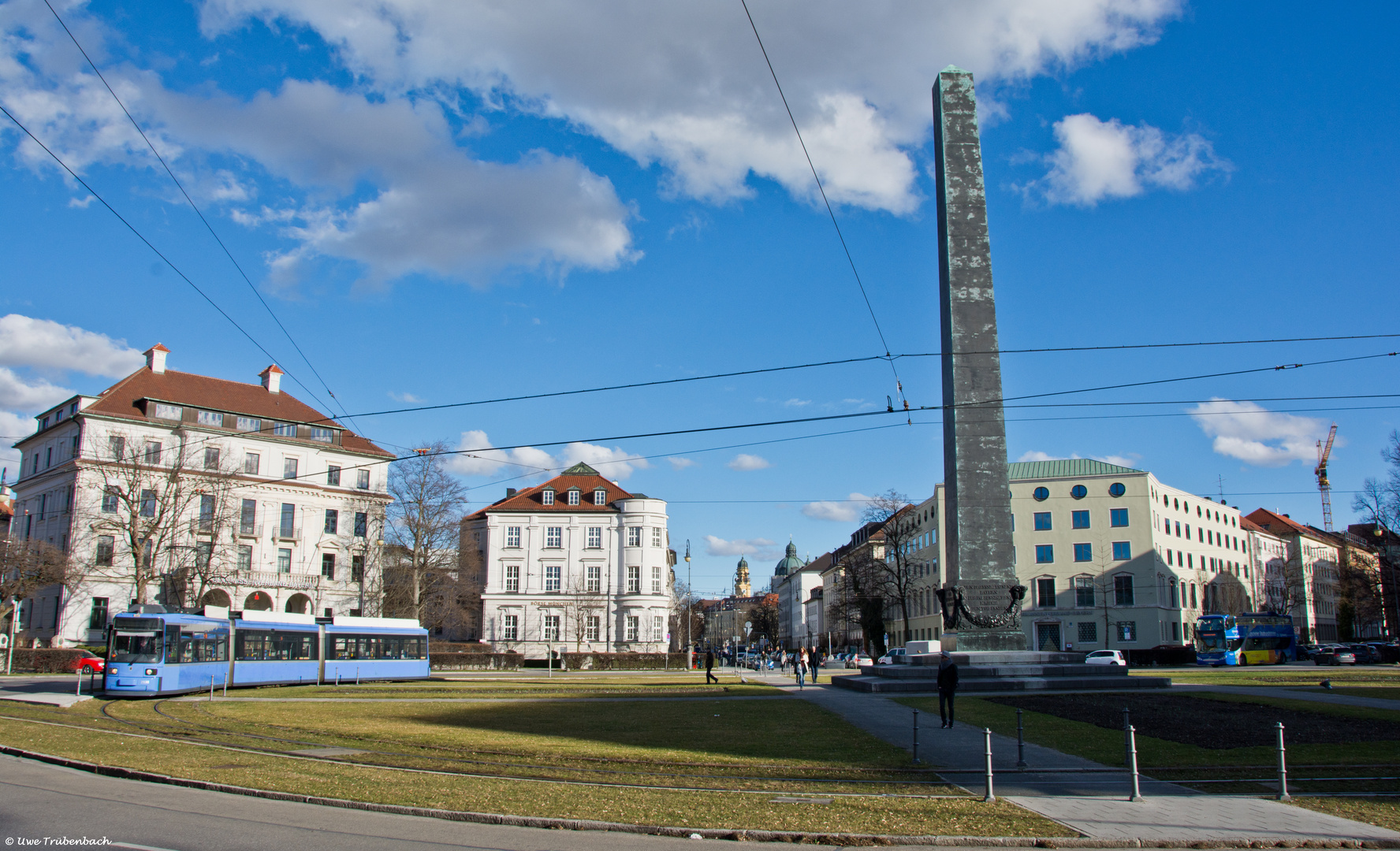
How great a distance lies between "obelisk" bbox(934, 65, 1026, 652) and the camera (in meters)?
26.4

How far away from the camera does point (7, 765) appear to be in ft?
40.6

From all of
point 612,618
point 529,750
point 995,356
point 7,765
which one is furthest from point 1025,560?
point 7,765

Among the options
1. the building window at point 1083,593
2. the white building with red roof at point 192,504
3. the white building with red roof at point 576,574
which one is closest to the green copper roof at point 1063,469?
the building window at point 1083,593

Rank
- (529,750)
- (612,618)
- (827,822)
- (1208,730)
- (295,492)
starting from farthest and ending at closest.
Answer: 1. (612,618)
2. (295,492)
3. (1208,730)
4. (529,750)
5. (827,822)

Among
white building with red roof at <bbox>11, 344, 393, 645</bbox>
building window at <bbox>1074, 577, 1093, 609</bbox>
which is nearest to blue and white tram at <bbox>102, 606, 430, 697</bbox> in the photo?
white building with red roof at <bbox>11, 344, 393, 645</bbox>

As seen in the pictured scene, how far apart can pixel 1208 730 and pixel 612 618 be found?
2315 inches

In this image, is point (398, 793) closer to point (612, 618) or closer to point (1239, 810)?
point (1239, 810)

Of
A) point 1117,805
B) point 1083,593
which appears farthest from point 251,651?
point 1083,593

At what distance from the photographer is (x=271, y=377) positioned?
221 feet

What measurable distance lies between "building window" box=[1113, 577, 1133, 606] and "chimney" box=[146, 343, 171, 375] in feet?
228

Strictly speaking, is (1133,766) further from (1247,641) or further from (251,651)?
(1247,641)

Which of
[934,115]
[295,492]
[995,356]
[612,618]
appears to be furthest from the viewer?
[612,618]

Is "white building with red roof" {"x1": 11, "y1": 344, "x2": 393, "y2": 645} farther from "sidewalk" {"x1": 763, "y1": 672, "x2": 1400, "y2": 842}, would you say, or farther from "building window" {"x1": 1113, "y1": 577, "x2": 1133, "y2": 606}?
"building window" {"x1": 1113, "y1": 577, "x2": 1133, "y2": 606}

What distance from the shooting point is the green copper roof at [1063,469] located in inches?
2983
